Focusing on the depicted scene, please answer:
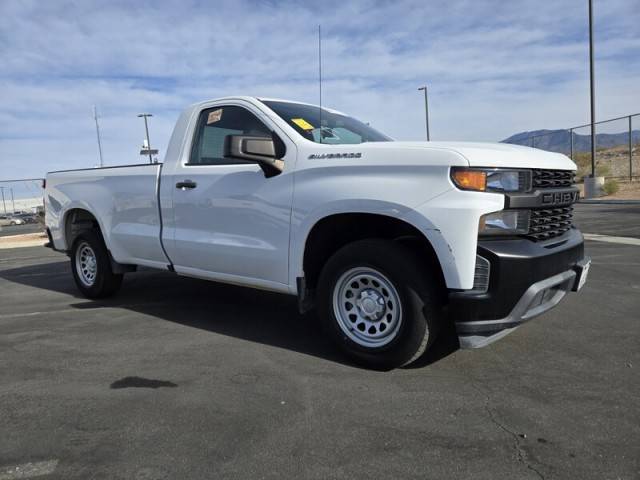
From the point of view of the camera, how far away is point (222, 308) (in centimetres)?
558

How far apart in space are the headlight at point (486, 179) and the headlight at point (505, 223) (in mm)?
143

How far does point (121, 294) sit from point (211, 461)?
4453 mm

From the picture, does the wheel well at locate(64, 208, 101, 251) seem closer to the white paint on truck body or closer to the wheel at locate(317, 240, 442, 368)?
the white paint on truck body

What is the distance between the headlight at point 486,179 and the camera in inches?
122

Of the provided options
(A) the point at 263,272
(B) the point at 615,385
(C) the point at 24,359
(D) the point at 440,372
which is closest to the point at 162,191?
(A) the point at 263,272

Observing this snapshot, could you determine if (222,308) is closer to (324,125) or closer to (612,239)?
(324,125)

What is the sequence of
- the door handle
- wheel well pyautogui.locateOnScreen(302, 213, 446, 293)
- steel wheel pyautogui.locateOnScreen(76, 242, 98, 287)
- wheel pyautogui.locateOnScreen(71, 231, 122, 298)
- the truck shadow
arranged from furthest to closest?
steel wheel pyautogui.locateOnScreen(76, 242, 98, 287) < wheel pyautogui.locateOnScreen(71, 231, 122, 298) < the door handle < the truck shadow < wheel well pyautogui.locateOnScreen(302, 213, 446, 293)

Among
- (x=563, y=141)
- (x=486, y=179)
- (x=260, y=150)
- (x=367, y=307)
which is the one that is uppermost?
(x=563, y=141)

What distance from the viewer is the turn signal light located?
309 centimetres

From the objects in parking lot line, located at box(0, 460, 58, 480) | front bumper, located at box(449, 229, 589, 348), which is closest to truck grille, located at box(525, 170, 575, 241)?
front bumper, located at box(449, 229, 589, 348)

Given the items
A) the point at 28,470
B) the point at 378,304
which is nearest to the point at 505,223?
the point at 378,304

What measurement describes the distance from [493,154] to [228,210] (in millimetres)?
2174

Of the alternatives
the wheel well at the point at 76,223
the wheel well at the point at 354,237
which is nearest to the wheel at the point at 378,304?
the wheel well at the point at 354,237

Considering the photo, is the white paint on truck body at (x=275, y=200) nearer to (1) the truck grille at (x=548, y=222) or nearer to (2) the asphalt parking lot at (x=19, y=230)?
(1) the truck grille at (x=548, y=222)
